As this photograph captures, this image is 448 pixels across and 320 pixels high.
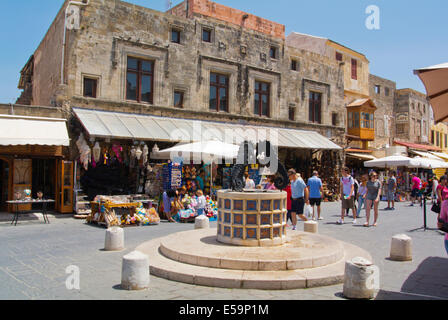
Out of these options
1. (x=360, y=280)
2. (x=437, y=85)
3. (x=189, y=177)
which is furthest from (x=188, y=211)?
(x=437, y=85)

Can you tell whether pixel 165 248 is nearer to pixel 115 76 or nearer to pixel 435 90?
pixel 435 90

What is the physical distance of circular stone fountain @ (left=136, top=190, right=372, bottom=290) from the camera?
5.47 meters

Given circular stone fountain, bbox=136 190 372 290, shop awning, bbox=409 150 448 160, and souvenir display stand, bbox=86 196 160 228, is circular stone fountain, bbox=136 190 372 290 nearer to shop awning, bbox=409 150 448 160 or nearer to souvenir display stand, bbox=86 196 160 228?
souvenir display stand, bbox=86 196 160 228

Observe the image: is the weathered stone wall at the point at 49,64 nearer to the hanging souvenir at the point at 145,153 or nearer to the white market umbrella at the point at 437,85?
the hanging souvenir at the point at 145,153

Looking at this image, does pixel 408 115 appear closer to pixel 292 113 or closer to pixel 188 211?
pixel 292 113

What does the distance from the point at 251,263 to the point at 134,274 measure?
6.00 feet

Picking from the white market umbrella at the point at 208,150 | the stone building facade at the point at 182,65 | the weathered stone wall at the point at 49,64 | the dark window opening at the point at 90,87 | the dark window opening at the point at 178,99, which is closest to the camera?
the white market umbrella at the point at 208,150

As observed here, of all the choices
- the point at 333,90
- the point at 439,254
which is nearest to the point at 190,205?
the point at 439,254

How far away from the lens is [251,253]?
643cm

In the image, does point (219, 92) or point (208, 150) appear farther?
point (219, 92)

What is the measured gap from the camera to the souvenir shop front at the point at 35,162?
12.3 meters

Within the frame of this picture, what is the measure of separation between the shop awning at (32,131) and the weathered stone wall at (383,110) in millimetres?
25932

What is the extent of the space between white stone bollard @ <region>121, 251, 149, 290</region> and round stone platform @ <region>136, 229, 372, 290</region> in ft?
2.16

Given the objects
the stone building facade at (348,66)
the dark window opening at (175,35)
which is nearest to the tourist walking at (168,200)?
the dark window opening at (175,35)
